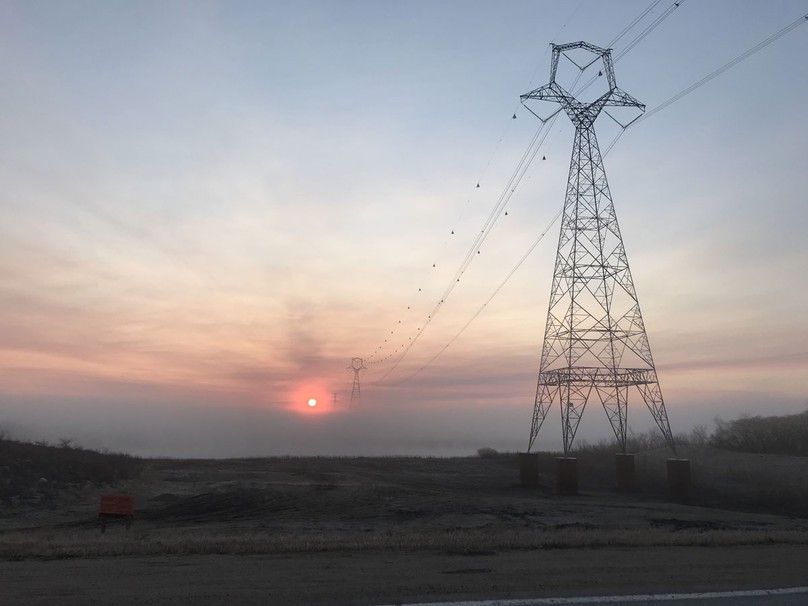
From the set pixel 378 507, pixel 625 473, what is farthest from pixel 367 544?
pixel 625 473

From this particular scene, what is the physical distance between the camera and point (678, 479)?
Answer: 40.0m

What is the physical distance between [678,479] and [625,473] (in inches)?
144

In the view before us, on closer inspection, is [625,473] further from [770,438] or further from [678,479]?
[770,438]

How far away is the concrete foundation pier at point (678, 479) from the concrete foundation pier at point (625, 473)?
2.78 m

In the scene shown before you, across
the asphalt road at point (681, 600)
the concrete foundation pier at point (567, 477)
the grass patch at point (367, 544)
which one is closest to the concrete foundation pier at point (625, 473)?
the concrete foundation pier at point (567, 477)

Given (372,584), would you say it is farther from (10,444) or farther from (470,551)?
(10,444)

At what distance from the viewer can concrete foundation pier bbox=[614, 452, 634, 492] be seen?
42375mm

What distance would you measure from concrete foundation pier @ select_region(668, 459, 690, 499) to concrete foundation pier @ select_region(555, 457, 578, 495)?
250 inches

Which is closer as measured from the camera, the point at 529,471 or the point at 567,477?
the point at 567,477

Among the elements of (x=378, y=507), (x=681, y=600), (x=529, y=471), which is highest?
(x=529, y=471)

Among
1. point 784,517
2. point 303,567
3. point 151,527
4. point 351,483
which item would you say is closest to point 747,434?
point 784,517

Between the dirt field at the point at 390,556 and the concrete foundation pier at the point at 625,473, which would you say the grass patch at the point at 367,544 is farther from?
the concrete foundation pier at the point at 625,473

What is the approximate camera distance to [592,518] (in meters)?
→ 27.9

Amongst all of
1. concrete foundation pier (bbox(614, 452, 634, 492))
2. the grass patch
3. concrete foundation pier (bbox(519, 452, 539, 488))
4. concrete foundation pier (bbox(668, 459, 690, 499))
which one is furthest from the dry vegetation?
concrete foundation pier (bbox(668, 459, 690, 499))
